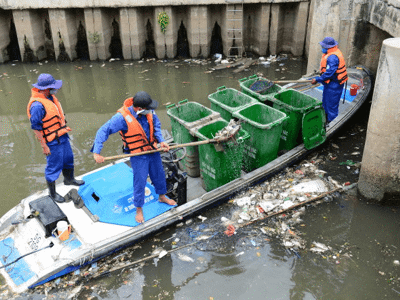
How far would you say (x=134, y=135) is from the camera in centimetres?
499

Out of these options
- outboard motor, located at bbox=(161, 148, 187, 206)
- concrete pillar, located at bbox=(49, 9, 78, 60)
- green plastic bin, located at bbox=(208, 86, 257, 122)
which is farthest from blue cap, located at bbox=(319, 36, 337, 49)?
concrete pillar, located at bbox=(49, 9, 78, 60)

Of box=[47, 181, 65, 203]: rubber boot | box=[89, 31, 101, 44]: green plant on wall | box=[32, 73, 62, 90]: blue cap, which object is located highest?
box=[32, 73, 62, 90]: blue cap

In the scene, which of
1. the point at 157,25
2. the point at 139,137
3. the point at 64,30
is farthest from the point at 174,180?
the point at 64,30

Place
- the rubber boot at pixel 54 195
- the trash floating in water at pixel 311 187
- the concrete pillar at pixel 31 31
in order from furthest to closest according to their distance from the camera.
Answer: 1. the concrete pillar at pixel 31 31
2. the trash floating in water at pixel 311 187
3. the rubber boot at pixel 54 195

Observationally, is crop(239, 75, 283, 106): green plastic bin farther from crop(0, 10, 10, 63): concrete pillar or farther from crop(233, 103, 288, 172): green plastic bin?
crop(0, 10, 10, 63): concrete pillar

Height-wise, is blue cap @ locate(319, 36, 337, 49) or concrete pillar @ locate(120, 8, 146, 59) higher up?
blue cap @ locate(319, 36, 337, 49)

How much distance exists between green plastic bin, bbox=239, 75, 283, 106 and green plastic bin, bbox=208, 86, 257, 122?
28cm

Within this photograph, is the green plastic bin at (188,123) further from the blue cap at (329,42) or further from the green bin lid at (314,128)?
the blue cap at (329,42)

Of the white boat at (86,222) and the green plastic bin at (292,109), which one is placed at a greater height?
the green plastic bin at (292,109)

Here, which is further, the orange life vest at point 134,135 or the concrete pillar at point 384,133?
the concrete pillar at point 384,133

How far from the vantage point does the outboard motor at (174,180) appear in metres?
5.68

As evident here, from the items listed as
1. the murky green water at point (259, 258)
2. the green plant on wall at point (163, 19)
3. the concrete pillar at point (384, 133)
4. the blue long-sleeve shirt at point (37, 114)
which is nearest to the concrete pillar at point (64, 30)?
the green plant on wall at point (163, 19)

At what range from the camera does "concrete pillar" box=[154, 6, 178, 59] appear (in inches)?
483

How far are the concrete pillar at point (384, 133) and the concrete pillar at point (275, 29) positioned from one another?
281 inches
